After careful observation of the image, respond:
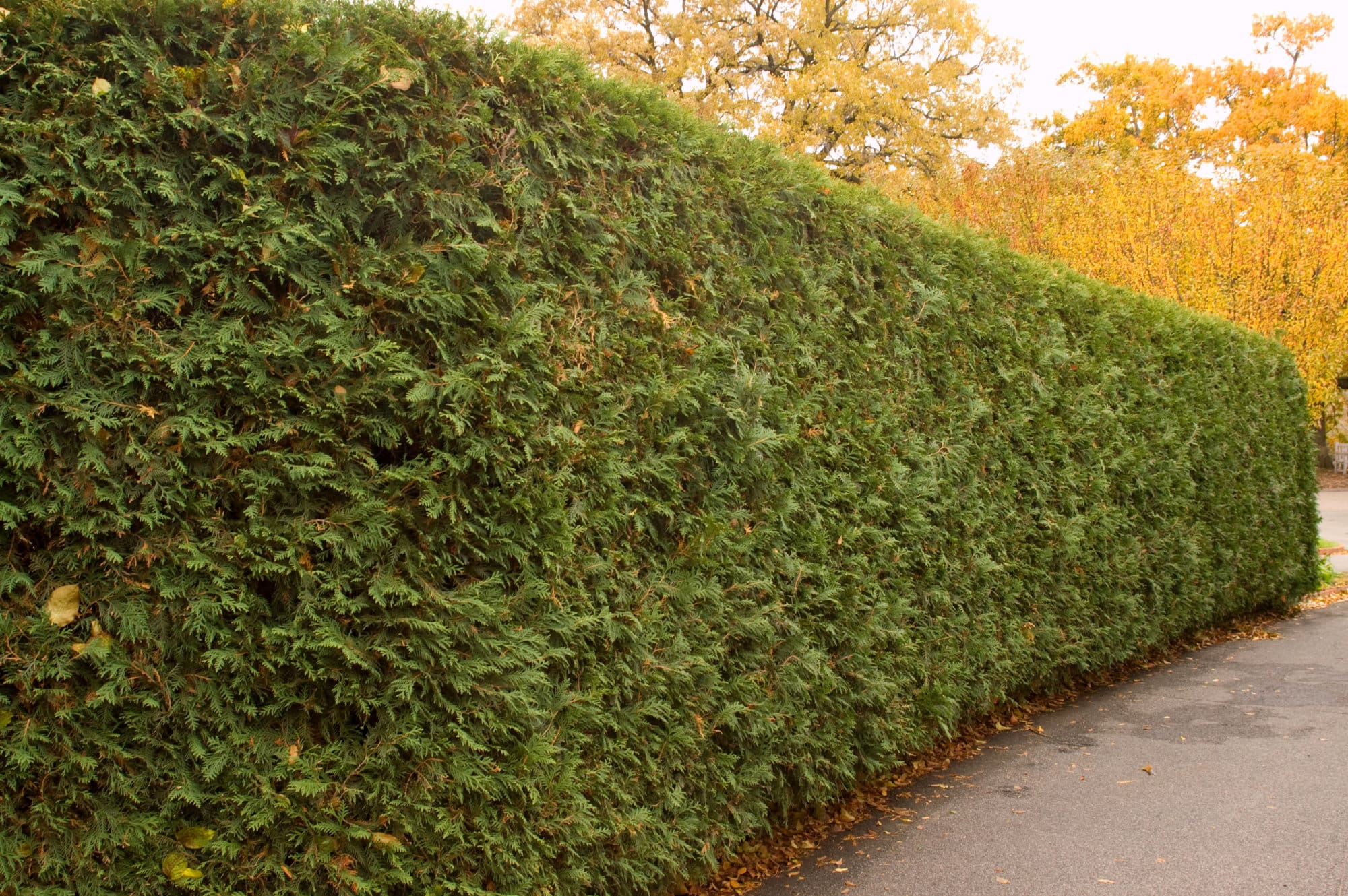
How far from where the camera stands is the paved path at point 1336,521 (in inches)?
620

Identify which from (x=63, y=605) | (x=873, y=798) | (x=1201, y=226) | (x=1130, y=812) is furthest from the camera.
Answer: (x=1201, y=226)

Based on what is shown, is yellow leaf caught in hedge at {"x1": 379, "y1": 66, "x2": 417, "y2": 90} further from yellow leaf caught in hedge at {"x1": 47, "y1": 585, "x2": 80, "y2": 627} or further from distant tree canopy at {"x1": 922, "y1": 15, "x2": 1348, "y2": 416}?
distant tree canopy at {"x1": 922, "y1": 15, "x2": 1348, "y2": 416}

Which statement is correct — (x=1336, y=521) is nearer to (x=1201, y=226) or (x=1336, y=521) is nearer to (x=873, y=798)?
(x=1201, y=226)

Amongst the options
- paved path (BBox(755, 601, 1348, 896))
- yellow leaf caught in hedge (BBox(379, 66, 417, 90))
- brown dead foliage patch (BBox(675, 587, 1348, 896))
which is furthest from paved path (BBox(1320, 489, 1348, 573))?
yellow leaf caught in hedge (BBox(379, 66, 417, 90))

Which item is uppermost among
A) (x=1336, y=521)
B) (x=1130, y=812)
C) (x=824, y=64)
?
(x=824, y=64)

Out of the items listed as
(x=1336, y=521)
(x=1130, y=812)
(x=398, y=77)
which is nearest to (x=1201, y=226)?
(x=1336, y=521)

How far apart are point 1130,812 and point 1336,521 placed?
22.2m

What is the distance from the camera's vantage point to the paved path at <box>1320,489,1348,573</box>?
51.7ft

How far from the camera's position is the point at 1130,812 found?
15.9 ft

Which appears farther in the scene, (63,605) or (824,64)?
(824,64)

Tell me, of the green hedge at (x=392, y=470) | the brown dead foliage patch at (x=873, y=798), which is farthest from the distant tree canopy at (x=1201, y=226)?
the green hedge at (x=392, y=470)

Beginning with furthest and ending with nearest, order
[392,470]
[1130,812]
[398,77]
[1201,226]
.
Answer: [1201,226], [1130,812], [398,77], [392,470]

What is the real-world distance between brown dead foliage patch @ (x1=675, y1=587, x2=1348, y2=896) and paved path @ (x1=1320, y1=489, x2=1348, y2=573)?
5.44 metres

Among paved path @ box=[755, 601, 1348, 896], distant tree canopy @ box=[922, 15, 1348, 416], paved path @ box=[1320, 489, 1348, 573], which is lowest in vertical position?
paved path @ box=[1320, 489, 1348, 573]
